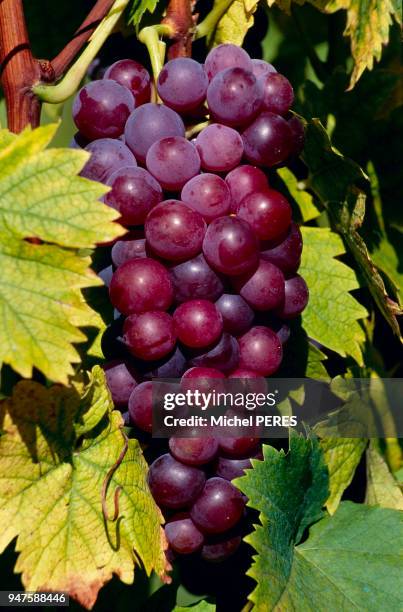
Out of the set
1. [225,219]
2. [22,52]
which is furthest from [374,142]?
[22,52]

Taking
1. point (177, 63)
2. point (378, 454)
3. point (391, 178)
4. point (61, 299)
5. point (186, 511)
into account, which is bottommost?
point (378, 454)

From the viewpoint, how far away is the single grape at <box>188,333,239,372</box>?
89 centimetres

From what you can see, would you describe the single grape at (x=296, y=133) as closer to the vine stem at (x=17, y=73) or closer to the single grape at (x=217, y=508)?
the vine stem at (x=17, y=73)

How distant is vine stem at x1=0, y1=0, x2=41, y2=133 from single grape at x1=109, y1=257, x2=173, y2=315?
0.70 feet

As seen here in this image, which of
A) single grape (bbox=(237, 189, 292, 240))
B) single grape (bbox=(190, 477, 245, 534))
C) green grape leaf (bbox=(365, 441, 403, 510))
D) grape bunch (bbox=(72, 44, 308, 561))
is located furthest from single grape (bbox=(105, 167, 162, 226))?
green grape leaf (bbox=(365, 441, 403, 510))

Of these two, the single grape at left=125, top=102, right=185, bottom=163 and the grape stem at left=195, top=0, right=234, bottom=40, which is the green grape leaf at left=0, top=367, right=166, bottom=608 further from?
the grape stem at left=195, top=0, right=234, bottom=40

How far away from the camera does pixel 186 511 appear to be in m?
0.92

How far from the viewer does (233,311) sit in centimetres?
90

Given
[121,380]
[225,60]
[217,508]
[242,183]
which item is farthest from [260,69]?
[217,508]

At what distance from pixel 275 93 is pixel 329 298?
1.00 ft

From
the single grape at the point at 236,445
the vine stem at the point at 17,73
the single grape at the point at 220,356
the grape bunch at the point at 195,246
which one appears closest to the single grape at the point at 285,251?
the grape bunch at the point at 195,246

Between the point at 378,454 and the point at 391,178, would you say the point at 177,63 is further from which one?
the point at 378,454

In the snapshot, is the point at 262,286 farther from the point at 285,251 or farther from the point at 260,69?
the point at 260,69

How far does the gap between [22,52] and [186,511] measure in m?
0.56
